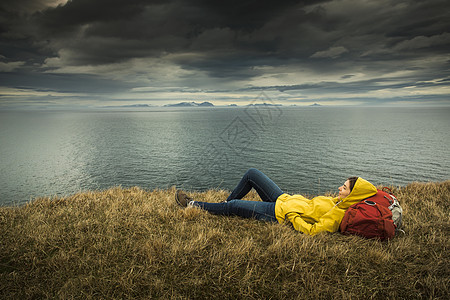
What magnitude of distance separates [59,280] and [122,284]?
1006 mm

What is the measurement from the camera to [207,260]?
154 inches

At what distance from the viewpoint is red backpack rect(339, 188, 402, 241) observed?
443 cm

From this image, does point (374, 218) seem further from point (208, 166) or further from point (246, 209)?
point (208, 166)

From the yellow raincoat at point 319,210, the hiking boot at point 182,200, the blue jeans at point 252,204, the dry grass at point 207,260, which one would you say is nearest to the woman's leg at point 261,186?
the blue jeans at point 252,204

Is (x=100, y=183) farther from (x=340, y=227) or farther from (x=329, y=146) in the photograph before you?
(x=329, y=146)

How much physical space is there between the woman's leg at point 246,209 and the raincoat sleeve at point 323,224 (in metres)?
0.65

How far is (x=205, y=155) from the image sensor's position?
4181 centimetres

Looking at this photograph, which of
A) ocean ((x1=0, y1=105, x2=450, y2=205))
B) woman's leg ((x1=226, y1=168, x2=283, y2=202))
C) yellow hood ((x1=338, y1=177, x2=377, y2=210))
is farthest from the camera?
ocean ((x1=0, y1=105, x2=450, y2=205))

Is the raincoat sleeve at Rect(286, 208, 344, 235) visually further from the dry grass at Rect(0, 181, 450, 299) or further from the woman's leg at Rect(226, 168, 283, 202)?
the woman's leg at Rect(226, 168, 283, 202)

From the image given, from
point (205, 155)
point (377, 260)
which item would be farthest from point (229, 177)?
point (377, 260)

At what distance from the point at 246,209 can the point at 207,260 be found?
2048 mm

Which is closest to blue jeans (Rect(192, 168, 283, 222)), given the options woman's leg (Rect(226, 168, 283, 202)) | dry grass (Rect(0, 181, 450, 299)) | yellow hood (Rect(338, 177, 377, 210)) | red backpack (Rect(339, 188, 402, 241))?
woman's leg (Rect(226, 168, 283, 202))

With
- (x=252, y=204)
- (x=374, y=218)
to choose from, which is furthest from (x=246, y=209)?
(x=374, y=218)

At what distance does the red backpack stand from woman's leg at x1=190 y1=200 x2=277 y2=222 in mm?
1578
